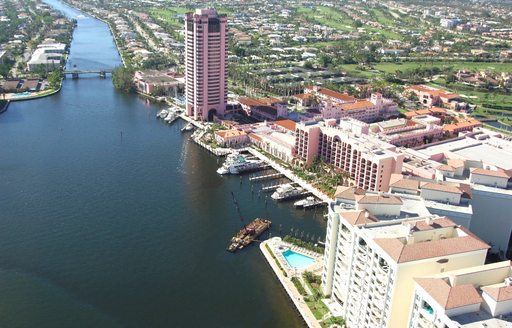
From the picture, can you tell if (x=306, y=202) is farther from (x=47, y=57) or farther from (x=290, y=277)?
(x=47, y=57)

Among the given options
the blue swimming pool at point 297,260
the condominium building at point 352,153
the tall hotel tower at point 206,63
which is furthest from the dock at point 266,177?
the tall hotel tower at point 206,63

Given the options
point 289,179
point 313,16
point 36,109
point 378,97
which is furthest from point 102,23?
point 289,179

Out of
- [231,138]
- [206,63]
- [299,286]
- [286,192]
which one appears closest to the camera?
[299,286]

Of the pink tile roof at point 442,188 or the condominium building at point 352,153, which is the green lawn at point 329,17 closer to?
the condominium building at point 352,153

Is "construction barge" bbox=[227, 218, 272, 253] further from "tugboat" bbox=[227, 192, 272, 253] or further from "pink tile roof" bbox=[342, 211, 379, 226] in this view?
"pink tile roof" bbox=[342, 211, 379, 226]

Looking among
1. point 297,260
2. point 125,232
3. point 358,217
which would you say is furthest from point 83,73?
point 358,217

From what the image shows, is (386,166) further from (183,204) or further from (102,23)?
(102,23)
